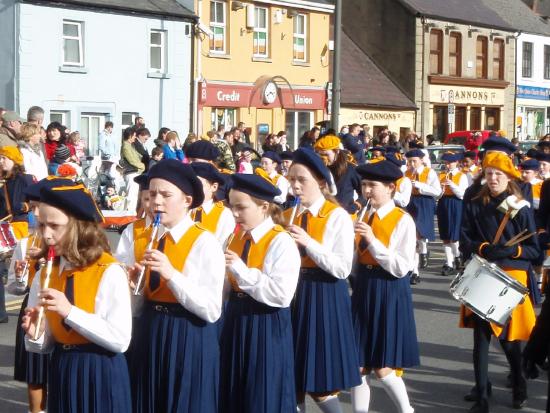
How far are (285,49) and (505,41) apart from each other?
17639 mm

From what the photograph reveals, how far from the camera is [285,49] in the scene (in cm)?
3638

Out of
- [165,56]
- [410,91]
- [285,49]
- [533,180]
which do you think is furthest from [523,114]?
[533,180]

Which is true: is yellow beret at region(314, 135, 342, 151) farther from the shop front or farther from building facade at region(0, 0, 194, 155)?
the shop front

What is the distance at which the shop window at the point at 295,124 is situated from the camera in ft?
122

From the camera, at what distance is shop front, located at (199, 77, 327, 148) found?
3316 cm

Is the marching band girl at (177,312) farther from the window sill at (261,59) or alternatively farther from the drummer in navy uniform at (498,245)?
the window sill at (261,59)

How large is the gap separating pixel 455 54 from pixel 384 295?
4205 cm

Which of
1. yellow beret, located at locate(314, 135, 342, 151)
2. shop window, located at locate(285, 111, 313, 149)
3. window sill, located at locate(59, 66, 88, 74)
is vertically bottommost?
yellow beret, located at locate(314, 135, 342, 151)

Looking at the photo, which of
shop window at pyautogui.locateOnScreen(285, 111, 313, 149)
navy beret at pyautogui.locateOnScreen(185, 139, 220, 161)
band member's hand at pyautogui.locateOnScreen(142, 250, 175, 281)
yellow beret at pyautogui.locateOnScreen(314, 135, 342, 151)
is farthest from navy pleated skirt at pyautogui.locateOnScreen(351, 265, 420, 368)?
shop window at pyautogui.locateOnScreen(285, 111, 313, 149)

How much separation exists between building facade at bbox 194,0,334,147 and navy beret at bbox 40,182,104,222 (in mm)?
27355

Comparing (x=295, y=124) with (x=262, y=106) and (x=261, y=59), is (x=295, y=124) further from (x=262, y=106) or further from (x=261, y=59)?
(x=261, y=59)

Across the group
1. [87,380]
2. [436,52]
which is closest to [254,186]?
[87,380]

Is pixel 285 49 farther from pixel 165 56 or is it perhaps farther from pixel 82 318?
pixel 82 318

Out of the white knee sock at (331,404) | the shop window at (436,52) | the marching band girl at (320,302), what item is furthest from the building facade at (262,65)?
the white knee sock at (331,404)
